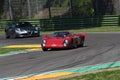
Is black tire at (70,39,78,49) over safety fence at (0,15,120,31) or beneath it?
over

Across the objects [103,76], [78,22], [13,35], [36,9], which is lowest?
[13,35]

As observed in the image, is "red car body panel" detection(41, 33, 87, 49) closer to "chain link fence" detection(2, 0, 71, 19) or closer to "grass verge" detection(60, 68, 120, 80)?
"grass verge" detection(60, 68, 120, 80)

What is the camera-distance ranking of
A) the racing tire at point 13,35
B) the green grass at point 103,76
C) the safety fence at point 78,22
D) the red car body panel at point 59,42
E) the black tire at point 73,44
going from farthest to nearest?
the safety fence at point 78,22, the racing tire at point 13,35, the black tire at point 73,44, the red car body panel at point 59,42, the green grass at point 103,76

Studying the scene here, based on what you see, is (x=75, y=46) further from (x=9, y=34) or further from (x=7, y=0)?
(x=7, y=0)

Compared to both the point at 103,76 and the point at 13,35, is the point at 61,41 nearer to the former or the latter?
the point at 103,76

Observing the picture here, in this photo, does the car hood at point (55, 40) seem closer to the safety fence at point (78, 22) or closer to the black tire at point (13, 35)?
the black tire at point (13, 35)

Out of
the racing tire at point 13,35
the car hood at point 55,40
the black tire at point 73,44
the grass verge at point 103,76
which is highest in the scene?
the grass verge at point 103,76

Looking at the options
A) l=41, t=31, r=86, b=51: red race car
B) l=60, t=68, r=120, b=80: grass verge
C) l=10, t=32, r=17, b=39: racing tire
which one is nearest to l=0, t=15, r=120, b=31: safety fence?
l=10, t=32, r=17, b=39: racing tire

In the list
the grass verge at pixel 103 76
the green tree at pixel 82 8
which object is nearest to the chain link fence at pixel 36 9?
the green tree at pixel 82 8

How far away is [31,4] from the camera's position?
1742 inches

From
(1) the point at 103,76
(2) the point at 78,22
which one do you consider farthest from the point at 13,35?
(1) the point at 103,76

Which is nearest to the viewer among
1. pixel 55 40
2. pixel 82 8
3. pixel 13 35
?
pixel 55 40

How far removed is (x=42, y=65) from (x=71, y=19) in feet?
82.2

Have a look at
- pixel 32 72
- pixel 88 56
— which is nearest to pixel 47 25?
pixel 88 56
